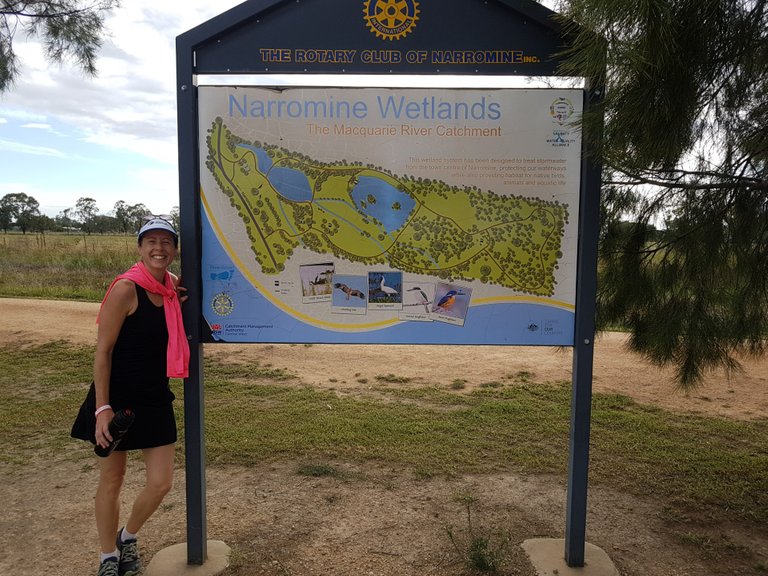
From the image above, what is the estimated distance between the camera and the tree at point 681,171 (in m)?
1.98

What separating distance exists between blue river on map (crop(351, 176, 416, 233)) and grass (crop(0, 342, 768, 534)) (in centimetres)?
197

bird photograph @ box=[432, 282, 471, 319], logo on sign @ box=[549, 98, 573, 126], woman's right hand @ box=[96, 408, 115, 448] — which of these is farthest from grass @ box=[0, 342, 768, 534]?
logo on sign @ box=[549, 98, 573, 126]

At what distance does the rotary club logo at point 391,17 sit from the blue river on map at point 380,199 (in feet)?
2.05

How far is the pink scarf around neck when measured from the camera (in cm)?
236

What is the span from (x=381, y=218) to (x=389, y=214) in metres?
0.04

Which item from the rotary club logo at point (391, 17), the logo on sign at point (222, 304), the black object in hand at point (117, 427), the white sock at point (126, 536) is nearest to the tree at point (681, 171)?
the rotary club logo at point (391, 17)

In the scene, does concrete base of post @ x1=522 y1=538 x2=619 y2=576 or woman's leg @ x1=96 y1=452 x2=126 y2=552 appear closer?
woman's leg @ x1=96 y1=452 x2=126 y2=552

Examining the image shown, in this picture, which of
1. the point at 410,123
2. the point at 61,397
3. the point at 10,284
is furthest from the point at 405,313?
the point at 10,284

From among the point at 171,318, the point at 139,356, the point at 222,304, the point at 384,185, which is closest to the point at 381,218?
the point at 384,185

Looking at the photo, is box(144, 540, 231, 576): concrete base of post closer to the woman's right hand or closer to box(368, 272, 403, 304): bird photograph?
the woman's right hand

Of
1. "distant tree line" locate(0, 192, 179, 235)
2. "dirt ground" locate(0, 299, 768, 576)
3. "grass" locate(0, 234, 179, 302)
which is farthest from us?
"distant tree line" locate(0, 192, 179, 235)

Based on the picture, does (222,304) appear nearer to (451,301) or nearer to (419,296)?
(419,296)

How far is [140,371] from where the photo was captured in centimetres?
238

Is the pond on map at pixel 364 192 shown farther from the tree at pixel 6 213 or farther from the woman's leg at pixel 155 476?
the tree at pixel 6 213
